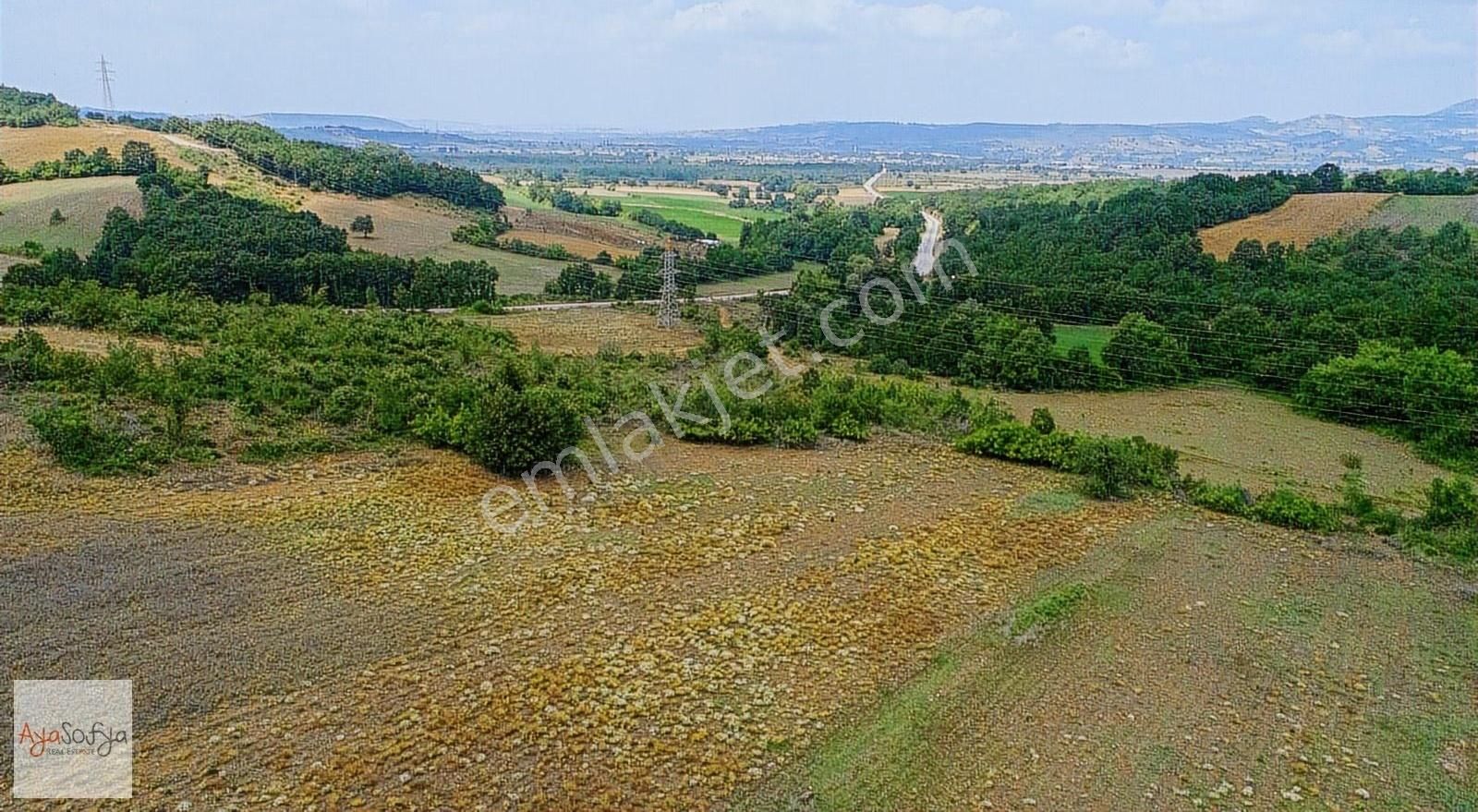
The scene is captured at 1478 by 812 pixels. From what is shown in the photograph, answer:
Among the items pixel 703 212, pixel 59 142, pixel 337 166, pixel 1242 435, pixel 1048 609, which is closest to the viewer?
pixel 1048 609

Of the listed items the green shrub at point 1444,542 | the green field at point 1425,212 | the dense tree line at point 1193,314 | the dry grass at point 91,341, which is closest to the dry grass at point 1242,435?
the dense tree line at point 1193,314

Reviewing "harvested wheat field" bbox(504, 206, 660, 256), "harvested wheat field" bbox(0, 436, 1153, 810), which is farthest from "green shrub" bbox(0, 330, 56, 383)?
"harvested wheat field" bbox(504, 206, 660, 256)

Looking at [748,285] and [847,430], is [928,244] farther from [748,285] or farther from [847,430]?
[847,430]

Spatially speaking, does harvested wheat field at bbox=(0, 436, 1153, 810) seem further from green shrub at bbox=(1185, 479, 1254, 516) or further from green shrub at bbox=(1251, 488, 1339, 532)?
green shrub at bbox=(1251, 488, 1339, 532)

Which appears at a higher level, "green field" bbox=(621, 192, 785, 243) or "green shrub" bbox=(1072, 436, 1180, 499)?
"green field" bbox=(621, 192, 785, 243)

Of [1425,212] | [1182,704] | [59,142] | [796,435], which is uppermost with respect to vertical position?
[59,142]

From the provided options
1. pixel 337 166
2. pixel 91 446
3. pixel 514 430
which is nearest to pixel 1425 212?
pixel 514 430
